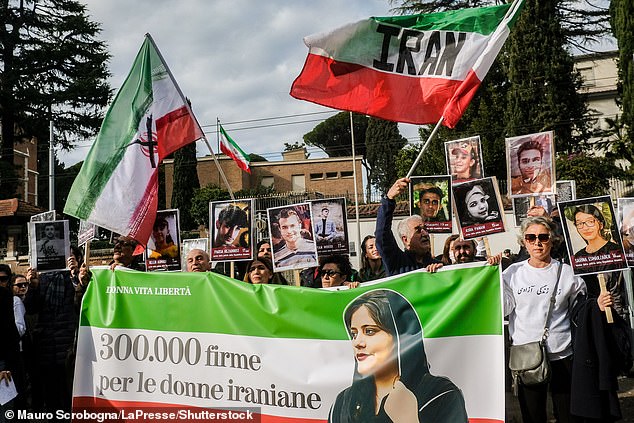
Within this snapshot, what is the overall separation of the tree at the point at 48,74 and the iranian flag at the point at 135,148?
30.2 m

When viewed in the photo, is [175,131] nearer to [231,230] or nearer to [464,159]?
[231,230]

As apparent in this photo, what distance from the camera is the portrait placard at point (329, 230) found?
237 inches

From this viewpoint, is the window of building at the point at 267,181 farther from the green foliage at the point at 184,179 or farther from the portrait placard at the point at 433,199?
the portrait placard at the point at 433,199

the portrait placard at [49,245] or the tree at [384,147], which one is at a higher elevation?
the tree at [384,147]

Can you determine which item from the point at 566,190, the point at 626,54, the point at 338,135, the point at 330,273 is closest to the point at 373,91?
the point at 330,273

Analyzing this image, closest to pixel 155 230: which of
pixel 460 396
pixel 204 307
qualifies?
pixel 204 307

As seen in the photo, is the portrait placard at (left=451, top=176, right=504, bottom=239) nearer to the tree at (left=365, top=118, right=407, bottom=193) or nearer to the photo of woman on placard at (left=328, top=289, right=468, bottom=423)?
the photo of woman on placard at (left=328, top=289, right=468, bottom=423)

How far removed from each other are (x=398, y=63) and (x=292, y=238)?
6.13 ft

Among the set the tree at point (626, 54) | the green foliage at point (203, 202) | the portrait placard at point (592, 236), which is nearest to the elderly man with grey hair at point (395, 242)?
the portrait placard at point (592, 236)

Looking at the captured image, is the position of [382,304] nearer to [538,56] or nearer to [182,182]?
[538,56]

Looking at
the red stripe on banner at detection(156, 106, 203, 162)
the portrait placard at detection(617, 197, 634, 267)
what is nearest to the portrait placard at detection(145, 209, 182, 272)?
the red stripe on banner at detection(156, 106, 203, 162)

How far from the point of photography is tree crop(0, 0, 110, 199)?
3316 cm

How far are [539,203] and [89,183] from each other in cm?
472

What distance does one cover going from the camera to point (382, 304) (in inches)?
163
